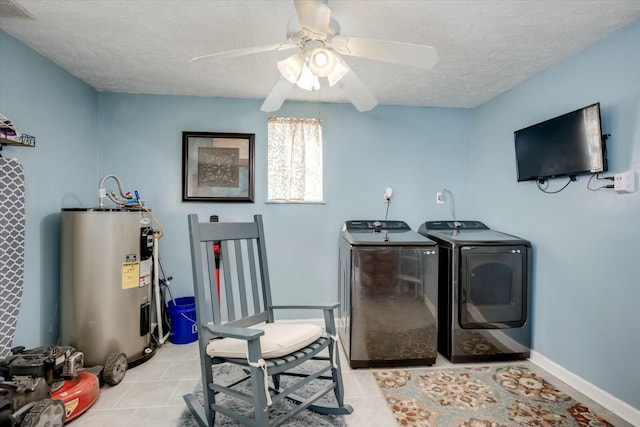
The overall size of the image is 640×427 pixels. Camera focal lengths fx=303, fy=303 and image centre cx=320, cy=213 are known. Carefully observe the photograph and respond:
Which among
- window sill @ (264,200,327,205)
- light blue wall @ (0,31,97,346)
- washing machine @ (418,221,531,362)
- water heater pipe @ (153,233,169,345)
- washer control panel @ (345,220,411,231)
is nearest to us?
light blue wall @ (0,31,97,346)

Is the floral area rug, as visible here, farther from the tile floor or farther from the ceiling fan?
the ceiling fan

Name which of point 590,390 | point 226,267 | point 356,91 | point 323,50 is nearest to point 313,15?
point 323,50

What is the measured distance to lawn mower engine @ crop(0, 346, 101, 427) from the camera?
147 cm

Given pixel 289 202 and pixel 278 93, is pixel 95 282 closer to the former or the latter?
pixel 289 202

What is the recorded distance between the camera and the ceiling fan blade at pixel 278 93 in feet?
5.94

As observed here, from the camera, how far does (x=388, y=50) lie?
1.45m

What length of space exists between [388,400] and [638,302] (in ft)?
5.26

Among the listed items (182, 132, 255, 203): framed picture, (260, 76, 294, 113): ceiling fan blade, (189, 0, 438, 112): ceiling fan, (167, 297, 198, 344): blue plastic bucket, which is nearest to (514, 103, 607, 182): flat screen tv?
(189, 0, 438, 112): ceiling fan

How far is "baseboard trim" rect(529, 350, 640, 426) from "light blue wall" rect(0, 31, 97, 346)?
3.85 metres

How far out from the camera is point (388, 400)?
6.56ft

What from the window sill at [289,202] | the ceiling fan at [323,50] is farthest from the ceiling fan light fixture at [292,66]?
the window sill at [289,202]

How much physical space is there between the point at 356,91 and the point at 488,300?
199 cm

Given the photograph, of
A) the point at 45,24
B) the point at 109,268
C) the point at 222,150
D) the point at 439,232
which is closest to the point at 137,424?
the point at 109,268

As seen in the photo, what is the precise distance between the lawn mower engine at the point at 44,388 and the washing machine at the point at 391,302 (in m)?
1.78
